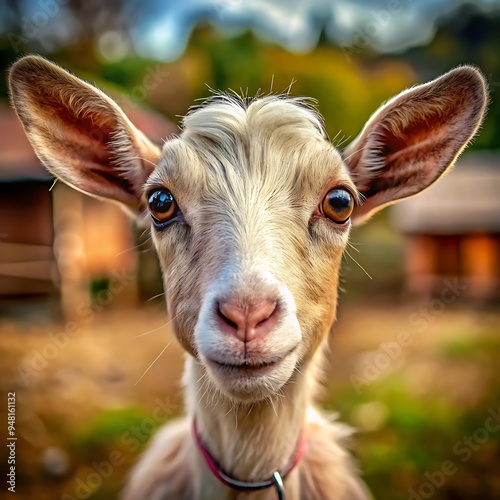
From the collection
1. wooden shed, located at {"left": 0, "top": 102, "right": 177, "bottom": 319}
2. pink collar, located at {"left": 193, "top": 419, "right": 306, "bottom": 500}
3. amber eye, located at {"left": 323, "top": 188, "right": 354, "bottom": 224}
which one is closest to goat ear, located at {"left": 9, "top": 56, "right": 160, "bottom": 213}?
amber eye, located at {"left": 323, "top": 188, "right": 354, "bottom": 224}

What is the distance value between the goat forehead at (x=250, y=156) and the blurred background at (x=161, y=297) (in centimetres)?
249

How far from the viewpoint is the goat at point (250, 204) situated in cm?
153

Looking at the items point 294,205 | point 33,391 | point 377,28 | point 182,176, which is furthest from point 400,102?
point 33,391

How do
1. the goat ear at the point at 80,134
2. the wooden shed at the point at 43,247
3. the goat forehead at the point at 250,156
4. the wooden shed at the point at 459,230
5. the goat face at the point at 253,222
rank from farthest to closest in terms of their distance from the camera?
the wooden shed at the point at 43,247
the wooden shed at the point at 459,230
the goat ear at the point at 80,134
the goat forehead at the point at 250,156
the goat face at the point at 253,222

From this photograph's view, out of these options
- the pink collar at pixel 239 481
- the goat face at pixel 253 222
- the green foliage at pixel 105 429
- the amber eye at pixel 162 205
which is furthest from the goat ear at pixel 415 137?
the green foliage at pixel 105 429

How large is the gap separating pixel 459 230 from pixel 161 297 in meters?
3.65

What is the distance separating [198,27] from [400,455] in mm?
4806

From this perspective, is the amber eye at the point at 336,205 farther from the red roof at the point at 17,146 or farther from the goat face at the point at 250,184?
the red roof at the point at 17,146

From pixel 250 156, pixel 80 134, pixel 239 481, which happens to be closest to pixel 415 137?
pixel 250 156

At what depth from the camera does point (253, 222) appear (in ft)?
5.32

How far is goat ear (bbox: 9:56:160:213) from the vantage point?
71.4 inches

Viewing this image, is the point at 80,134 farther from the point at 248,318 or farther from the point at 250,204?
the point at 248,318

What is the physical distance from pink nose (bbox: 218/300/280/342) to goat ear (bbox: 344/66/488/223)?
721 millimetres

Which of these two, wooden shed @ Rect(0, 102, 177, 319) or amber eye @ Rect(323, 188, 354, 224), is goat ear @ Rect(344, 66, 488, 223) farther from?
wooden shed @ Rect(0, 102, 177, 319)
